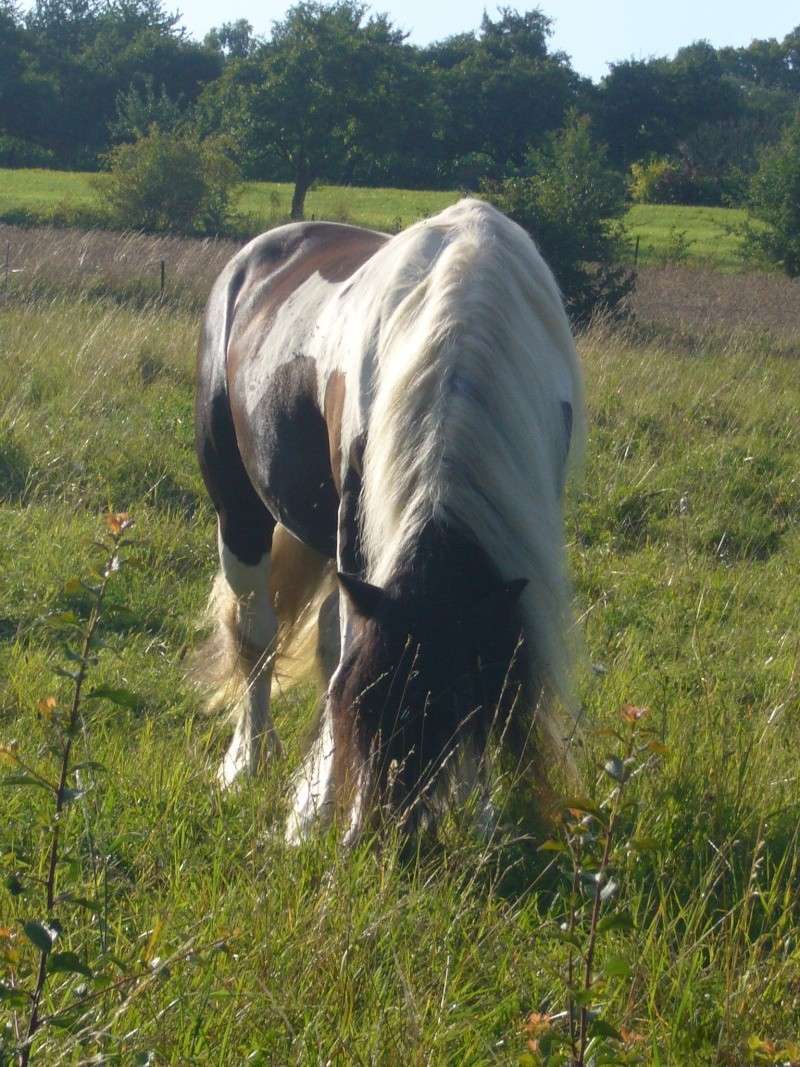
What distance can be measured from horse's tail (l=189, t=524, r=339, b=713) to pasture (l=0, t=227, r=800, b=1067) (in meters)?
0.12

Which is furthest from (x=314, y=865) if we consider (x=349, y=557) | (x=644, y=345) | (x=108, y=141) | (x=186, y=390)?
(x=108, y=141)

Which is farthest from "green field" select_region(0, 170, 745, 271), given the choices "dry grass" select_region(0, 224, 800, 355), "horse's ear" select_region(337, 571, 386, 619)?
"horse's ear" select_region(337, 571, 386, 619)

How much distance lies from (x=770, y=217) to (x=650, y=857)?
23768 millimetres

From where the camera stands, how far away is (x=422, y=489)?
252cm

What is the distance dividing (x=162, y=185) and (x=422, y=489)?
2346 centimetres

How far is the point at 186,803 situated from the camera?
2.90 meters

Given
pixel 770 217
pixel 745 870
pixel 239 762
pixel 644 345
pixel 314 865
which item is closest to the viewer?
Answer: pixel 314 865

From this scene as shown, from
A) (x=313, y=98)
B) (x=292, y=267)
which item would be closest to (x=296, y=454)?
(x=292, y=267)

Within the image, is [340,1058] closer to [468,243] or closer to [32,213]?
[468,243]

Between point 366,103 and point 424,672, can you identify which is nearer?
point 424,672

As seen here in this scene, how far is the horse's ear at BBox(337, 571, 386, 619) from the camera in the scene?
2.44 metres

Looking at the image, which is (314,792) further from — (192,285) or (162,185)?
(162,185)

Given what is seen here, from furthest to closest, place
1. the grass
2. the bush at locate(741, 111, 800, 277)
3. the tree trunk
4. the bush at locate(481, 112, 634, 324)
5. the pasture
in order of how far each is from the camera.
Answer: the tree trunk < the grass < the bush at locate(741, 111, 800, 277) < the bush at locate(481, 112, 634, 324) < the pasture

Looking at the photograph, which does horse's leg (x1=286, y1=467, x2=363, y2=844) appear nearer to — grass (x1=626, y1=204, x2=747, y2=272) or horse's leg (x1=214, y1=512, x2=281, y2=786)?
horse's leg (x1=214, y1=512, x2=281, y2=786)
